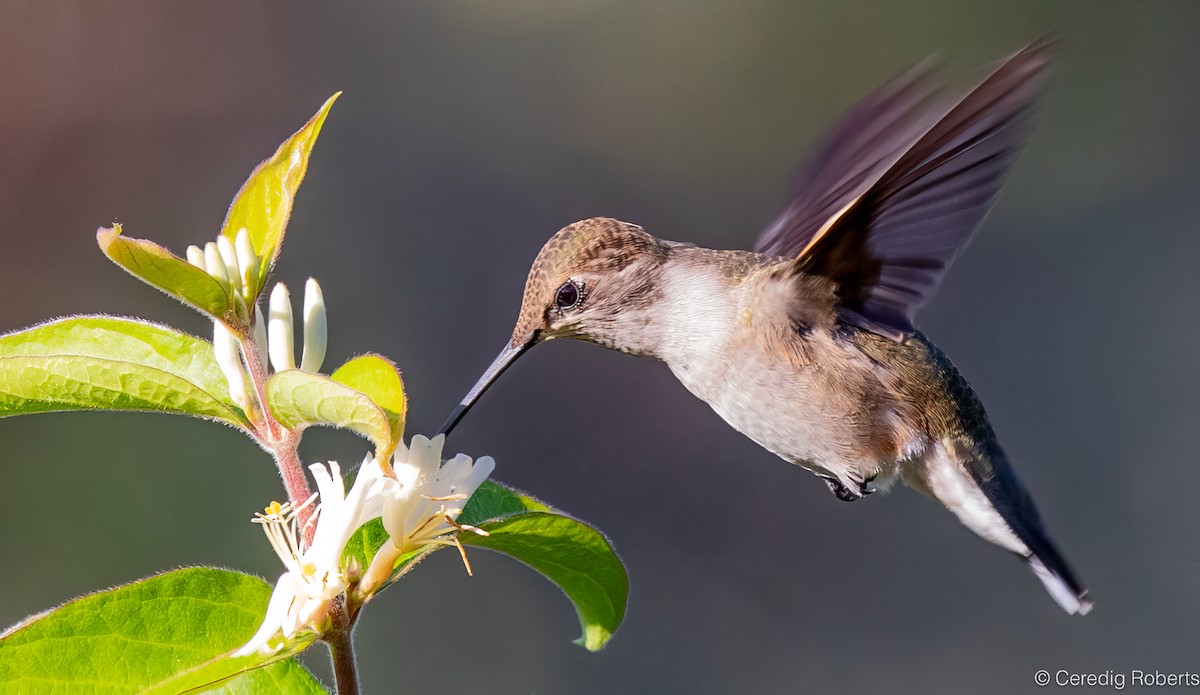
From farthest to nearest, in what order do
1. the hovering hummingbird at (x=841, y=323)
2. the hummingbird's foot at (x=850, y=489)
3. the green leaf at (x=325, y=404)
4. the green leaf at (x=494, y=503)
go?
the hummingbird's foot at (x=850, y=489), the hovering hummingbird at (x=841, y=323), the green leaf at (x=494, y=503), the green leaf at (x=325, y=404)

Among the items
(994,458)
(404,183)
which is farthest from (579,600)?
(404,183)

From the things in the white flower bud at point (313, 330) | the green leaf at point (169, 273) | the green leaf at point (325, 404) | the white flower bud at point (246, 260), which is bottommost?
the green leaf at point (325, 404)

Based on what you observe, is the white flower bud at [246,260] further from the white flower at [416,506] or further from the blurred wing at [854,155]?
the blurred wing at [854,155]

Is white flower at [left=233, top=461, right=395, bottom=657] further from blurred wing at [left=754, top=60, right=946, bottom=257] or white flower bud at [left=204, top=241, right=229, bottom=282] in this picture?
blurred wing at [left=754, top=60, right=946, bottom=257]

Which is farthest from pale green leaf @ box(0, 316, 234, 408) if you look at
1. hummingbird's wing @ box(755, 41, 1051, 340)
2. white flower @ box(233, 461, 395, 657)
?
hummingbird's wing @ box(755, 41, 1051, 340)


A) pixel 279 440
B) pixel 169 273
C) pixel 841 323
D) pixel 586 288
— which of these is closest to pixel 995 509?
pixel 841 323

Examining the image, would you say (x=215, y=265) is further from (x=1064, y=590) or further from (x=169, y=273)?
(x=1064, y=590)

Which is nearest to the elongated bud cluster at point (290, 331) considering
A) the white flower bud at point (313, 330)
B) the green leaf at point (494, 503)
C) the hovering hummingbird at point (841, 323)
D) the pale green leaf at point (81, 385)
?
the white flower bud at point (313, 330)
